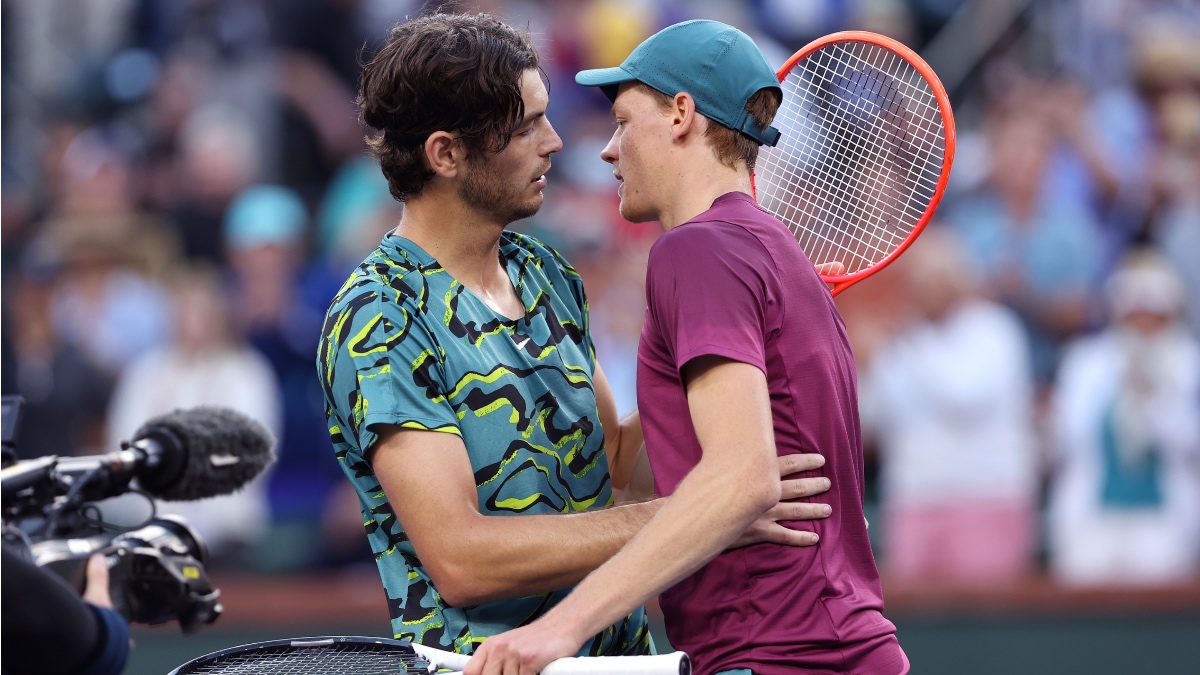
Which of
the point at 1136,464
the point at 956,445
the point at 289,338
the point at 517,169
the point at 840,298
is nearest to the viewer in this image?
the point at 517,169

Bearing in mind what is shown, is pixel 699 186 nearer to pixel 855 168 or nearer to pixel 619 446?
pixel 619 446

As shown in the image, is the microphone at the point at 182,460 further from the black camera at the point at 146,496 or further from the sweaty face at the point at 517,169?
the sweaty face at the point at 517,169

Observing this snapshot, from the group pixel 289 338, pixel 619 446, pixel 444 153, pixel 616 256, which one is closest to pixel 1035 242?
pixel 616 256

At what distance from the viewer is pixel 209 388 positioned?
7340 millimetres

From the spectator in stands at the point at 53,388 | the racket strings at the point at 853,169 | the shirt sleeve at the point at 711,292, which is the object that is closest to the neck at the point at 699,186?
the shirt sleeve at the point at 711,292

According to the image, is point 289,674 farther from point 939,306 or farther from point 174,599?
point 939,306

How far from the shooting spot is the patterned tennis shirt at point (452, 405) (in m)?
2.74

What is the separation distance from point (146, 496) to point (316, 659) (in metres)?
1.23

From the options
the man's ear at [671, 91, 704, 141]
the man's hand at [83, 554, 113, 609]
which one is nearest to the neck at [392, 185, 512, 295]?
the man's ear at [671, 91, 704, 141]

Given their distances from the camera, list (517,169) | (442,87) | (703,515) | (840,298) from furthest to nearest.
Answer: (840,298)
(517,169)
(442,87)
(703,515)

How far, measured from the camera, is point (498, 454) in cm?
286

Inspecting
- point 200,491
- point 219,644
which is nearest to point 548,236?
point 219,644

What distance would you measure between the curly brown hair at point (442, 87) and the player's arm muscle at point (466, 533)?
2.09 feet

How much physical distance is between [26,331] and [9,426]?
493 cm
